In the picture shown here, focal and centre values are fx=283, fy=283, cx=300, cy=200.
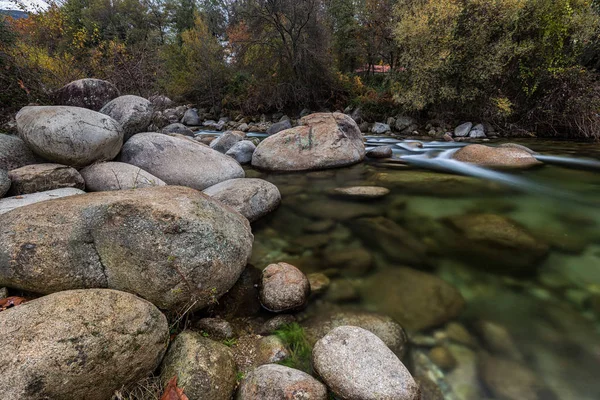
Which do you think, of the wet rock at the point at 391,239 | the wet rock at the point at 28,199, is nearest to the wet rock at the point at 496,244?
the wet rock at the point at 391,239

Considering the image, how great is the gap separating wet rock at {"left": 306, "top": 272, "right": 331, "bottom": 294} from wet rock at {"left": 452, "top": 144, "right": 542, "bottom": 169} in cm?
550

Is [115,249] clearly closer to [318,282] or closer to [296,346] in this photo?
[296,346]

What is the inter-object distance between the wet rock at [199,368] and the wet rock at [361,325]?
0.70 meters

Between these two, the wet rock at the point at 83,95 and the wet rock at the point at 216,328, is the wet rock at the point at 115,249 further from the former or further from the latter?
the wet rock at the point at 83,95

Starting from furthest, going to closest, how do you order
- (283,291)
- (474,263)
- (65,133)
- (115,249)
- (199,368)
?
(65,133)
(474,263)
(283,291)
(115,249)
(199,368)

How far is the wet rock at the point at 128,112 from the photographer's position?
4.64 m

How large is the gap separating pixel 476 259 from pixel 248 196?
289 cm

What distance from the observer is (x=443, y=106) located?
1220 centimetres

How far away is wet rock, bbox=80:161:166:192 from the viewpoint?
3742 millimetres

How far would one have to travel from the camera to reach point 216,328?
2.11 m

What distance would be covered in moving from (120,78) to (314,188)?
5896mm

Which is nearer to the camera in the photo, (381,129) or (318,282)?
(318,282)

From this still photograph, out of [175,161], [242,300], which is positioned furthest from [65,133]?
[242,300]

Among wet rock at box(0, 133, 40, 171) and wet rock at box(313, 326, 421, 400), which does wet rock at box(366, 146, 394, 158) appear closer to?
wet rock at box(313, 326, 421, 400)
